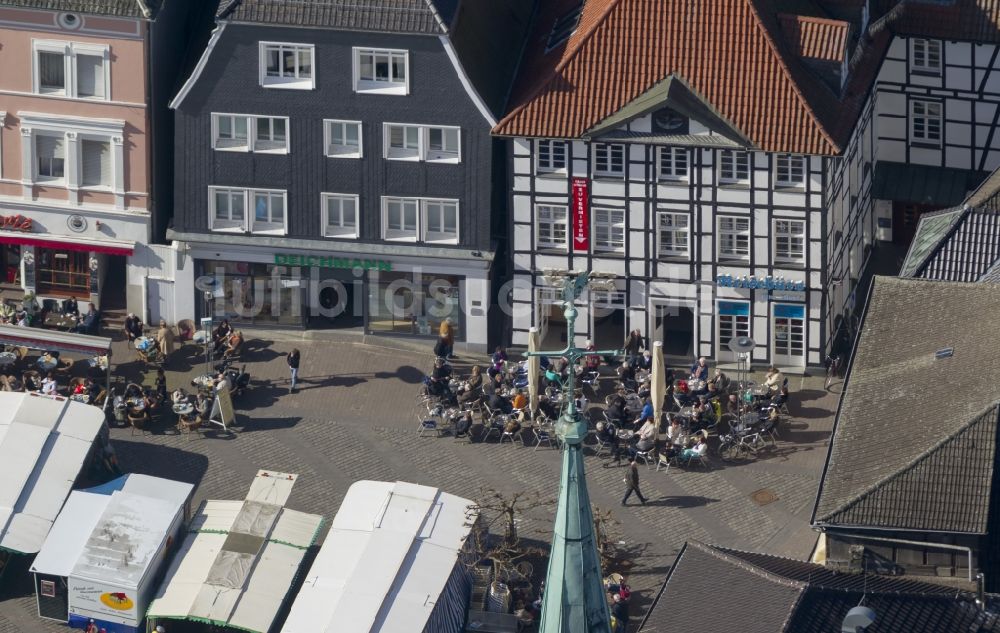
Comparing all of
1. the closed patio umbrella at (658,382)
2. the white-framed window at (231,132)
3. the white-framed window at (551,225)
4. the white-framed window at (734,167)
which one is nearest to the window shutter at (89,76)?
the white-framed window at (231,132)

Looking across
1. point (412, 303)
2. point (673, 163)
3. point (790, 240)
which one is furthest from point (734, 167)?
point (412, 303)

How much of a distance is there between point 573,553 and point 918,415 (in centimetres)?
2696

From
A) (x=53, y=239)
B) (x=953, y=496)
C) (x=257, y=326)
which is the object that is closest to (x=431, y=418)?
(x=257, y=326)

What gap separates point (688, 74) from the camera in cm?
8756

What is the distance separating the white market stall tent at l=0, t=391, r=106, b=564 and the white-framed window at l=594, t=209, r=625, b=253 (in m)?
16.9

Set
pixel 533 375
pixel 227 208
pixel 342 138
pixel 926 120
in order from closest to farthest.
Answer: pixel 533 375 → pixel 342 138 → pixel 227 208 → pixel 926 120

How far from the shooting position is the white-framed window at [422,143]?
8931 centimetres

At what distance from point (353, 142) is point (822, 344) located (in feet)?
52.4

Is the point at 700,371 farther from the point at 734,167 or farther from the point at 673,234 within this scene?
the point at 734,167

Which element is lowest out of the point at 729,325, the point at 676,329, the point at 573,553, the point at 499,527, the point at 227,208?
the point at 499,527

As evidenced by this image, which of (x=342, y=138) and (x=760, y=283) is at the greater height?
(x=342, y=138)

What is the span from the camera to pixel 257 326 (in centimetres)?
9256

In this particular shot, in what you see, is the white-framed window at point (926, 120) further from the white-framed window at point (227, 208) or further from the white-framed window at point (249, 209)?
the white-framed window at point (227, 208)

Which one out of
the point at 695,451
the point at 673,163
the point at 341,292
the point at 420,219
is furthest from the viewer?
the point at 341,292
